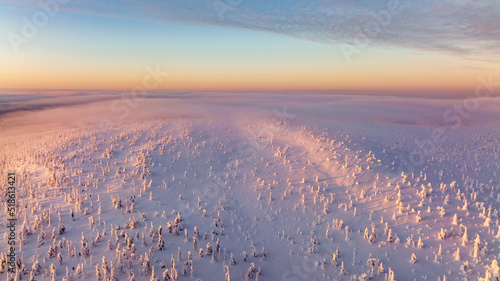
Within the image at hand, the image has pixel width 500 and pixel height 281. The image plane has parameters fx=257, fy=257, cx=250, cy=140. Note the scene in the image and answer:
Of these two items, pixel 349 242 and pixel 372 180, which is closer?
pixel 349 242

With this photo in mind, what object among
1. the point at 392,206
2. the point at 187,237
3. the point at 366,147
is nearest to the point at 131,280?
the point at 187,237

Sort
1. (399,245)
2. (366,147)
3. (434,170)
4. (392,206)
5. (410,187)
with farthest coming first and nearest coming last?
(366,147), (434,170), (410,187), (392,206), (399,245)

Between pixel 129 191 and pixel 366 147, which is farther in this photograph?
pixel 366 147

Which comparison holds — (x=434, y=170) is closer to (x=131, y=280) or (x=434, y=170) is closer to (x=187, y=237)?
(x=187, y=237)

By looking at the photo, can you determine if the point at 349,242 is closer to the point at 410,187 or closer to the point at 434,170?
the point at 410,187

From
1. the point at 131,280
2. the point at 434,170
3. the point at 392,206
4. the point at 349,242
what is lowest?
the point at 131,280

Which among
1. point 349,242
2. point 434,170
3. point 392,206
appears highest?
point 434,170

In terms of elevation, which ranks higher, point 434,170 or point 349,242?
point 434,170

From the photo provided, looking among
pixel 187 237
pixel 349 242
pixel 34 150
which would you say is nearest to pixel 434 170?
pixel 349 242

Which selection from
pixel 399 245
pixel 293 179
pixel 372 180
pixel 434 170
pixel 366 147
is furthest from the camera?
pixel 366 147
